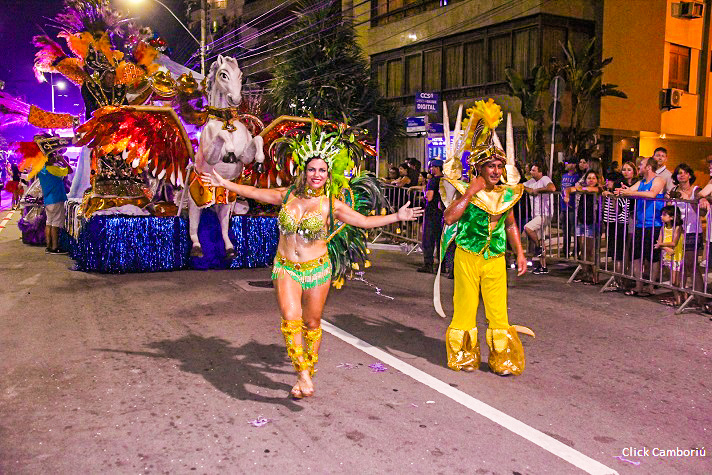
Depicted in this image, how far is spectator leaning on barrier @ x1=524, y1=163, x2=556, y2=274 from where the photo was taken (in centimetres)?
1105

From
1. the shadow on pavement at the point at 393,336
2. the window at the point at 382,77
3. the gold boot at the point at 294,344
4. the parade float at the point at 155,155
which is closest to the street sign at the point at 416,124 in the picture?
the window at the point at 382,77

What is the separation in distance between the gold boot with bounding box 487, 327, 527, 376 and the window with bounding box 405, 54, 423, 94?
2191 centimetres

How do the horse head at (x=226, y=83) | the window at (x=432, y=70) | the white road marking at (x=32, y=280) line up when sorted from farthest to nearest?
the window at (x=432, y=70), the horse head at (x=226, y=83), the white road marking at (x=32, y=280)

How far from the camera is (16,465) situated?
3.66 meters

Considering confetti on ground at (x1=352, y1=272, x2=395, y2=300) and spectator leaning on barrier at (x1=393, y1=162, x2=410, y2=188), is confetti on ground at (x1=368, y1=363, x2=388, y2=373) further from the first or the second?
spectator leaning on barrier at (x1=393, y1=162, x2=410, y2=188)

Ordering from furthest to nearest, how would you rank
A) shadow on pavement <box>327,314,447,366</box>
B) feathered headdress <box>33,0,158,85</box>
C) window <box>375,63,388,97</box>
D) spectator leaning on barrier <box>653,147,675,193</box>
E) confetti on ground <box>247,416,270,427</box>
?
window <box>375,63,388,97</box> → feathered headdress <box>33,0,158,85</box> → spectator leaning on barrier <box>653,147,675,193</box> → shadow on pavement <box>327,314,447,366</box> → confetti on ground <box>247,416,270,427</box>

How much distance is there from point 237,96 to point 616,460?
287 inches

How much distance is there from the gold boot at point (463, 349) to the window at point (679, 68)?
72.9ft

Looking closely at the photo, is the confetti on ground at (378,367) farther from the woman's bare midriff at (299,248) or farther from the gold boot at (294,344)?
the woman's bare midriff at (299,248)

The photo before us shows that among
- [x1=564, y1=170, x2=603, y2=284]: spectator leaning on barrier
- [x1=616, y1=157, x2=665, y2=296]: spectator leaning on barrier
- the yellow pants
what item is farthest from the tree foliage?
the yellow pants

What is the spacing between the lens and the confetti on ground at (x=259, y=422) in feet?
14.0

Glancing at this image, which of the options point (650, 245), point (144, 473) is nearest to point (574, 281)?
point (650, 245)

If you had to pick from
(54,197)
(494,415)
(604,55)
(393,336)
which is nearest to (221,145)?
(393,336)

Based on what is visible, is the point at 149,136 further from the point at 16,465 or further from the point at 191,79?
the point at 16,465
